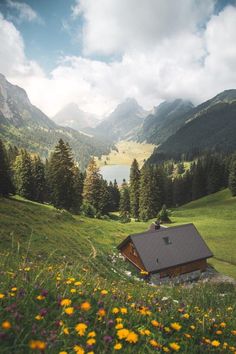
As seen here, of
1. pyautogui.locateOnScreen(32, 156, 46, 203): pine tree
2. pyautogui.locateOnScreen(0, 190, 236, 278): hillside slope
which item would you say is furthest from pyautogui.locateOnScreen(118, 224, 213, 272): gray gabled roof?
pyautogui.locateOnScreen(32, 156, 46, 203): pine tree

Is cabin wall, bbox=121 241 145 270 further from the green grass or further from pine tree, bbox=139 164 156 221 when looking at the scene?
pine tree, bbox=139 164 156 221

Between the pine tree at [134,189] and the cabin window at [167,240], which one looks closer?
the cabin window at [167,240]

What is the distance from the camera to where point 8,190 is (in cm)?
5584

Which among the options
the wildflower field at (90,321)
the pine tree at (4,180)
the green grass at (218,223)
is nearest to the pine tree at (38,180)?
the pine tree at (4,180)

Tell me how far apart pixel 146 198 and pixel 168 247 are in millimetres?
46384

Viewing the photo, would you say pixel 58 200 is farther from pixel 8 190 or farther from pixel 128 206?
pixel 128 206

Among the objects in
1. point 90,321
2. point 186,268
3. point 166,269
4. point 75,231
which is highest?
point 90,321

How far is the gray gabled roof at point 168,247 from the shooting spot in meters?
34.5

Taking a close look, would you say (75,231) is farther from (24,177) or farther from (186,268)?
(24,177)

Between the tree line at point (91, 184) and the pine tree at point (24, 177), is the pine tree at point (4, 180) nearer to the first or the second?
the tree line at point (91, 184)

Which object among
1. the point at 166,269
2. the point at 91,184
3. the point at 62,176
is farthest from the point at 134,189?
the point at 166,269

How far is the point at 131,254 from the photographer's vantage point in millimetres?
37656

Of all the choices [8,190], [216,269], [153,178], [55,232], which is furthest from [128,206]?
[55,232]

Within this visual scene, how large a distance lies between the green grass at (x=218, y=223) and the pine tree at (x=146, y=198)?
285 inches
